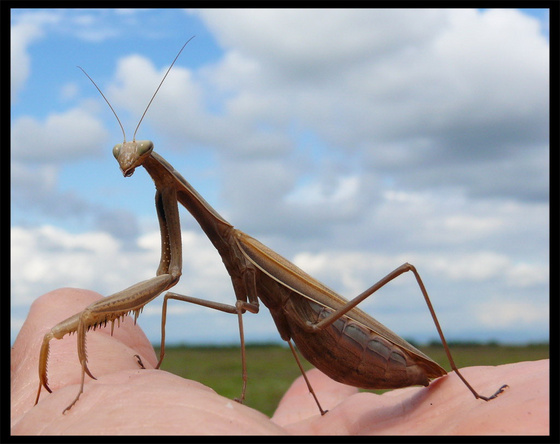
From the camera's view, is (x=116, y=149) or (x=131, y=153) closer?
(x=131, y=153)

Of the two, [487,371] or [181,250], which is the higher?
[181,250]

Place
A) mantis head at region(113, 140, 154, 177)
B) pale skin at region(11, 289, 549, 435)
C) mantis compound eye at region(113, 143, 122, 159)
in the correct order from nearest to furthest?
pale skin at region(11, 289, 549, 435) → mantis head at region(113, 140, 154, 177) → mantis compound eye at region(113, 143, 122, 159)

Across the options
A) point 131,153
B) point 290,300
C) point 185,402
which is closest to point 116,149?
point 131,153

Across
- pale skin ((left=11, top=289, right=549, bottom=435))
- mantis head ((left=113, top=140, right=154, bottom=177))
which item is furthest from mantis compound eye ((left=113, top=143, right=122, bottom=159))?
pale skin ((left=11, top=289, right=549, bottom=435))

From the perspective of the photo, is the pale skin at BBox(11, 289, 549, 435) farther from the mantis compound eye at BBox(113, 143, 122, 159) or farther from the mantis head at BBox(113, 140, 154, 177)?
the mantis compound eye at BBox(113, 143, 122, 159)

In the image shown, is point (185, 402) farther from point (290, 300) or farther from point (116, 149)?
point (116, 149)
